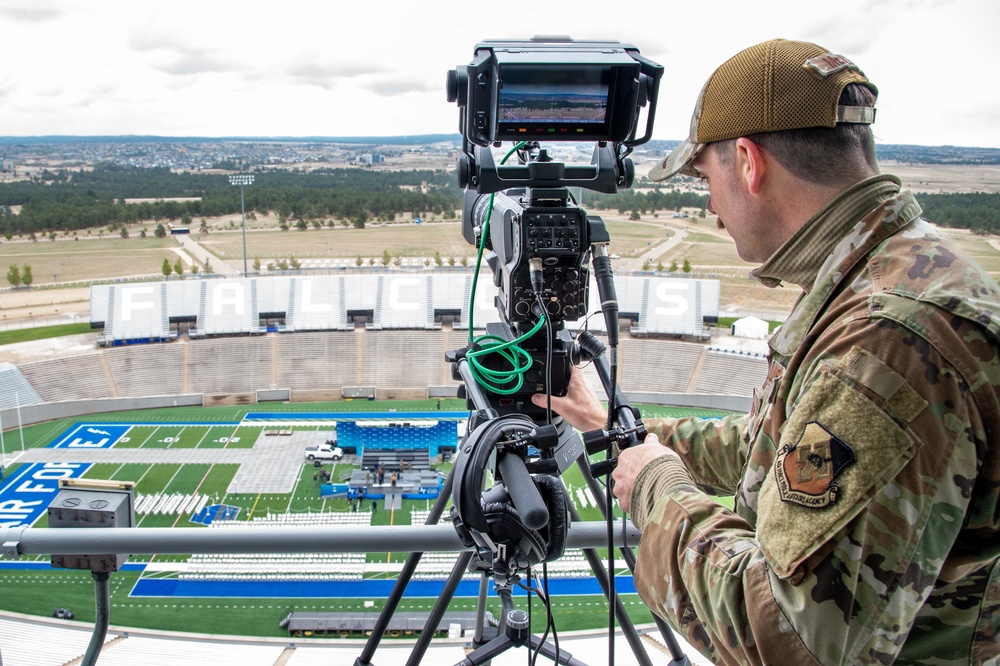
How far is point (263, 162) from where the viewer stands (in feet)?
145

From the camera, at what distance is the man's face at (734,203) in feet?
3.46

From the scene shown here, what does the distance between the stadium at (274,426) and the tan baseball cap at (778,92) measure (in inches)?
84.2

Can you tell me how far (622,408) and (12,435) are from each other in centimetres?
1886

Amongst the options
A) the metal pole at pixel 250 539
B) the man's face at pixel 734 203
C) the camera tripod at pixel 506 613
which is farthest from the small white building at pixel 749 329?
the man's face at pixel 734 203

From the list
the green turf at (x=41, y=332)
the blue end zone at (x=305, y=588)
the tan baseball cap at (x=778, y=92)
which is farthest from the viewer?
the green turf at (x=41, y=332)

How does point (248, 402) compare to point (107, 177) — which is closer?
point (248, 402)

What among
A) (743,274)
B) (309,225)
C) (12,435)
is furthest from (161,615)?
(309,225)

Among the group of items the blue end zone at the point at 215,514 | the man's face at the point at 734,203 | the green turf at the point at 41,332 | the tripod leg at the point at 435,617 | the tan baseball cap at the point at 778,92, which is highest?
the tan baseball cap at the point at 778,92

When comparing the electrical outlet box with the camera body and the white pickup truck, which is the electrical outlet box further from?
the white pickup truck

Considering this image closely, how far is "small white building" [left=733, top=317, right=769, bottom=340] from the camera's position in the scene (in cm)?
2169

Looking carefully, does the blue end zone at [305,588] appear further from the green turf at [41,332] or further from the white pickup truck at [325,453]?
the green turf at [41,332]

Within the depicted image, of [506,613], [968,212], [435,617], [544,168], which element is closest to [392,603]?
[435,617]

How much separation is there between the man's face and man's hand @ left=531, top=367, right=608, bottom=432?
73 cm

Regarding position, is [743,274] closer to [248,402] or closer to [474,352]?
[248,402]
